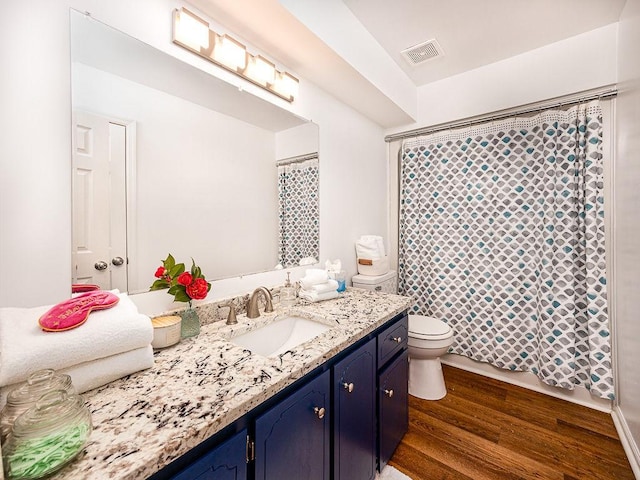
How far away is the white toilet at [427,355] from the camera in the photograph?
6.30 feet

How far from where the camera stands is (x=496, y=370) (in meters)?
2.27

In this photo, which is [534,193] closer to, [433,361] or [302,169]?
[433,361]

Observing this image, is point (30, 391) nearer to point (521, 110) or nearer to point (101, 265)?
point (101, 265)

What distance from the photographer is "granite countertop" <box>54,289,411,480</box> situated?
51 cm

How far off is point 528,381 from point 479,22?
2544 mm

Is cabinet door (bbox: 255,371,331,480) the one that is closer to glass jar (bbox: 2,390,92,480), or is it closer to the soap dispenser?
glass jar (bbox: 2,390,92,480)

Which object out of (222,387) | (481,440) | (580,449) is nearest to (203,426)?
(222,387)

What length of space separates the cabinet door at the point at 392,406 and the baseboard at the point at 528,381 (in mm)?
1039

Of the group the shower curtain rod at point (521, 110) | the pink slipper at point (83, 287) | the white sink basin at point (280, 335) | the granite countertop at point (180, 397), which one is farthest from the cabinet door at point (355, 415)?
the shower curtain rod at point (521, 110)

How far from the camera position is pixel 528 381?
2.15m

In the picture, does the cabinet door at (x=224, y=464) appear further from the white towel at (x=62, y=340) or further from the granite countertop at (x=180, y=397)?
the white towel at (x=62, y=340)

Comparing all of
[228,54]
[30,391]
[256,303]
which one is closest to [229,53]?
[228,54]

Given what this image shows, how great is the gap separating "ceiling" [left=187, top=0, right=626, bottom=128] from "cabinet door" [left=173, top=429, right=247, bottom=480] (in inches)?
62.3

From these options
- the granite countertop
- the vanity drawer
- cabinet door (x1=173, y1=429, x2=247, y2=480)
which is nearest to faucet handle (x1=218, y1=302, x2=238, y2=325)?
the granite countertop
